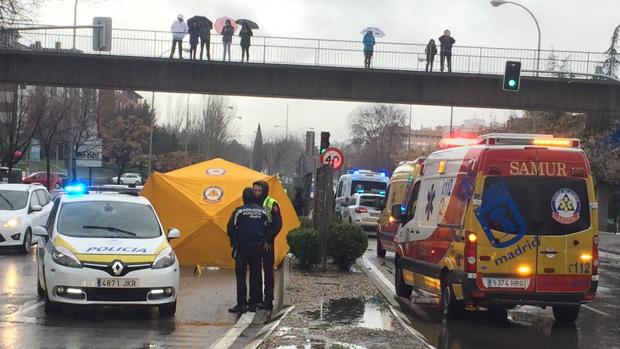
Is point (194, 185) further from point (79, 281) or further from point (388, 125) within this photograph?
point (388, 125)

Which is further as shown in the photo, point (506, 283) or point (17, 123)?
point (17, 123)

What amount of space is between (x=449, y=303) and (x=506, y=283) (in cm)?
99

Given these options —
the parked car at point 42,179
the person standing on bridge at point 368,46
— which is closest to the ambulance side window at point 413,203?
the person standing on bridge at point 368,46

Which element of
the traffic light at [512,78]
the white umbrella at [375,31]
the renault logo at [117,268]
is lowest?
the renault logo at [117,268]

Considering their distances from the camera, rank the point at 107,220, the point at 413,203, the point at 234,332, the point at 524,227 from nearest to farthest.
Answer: the point at 234,332, the point at 524,227, the point at 107,220, the point at 413,203

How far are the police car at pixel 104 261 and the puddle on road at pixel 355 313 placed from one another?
2061 millimetres

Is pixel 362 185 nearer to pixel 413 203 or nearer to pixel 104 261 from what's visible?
pixel 413 203

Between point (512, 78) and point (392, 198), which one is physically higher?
point (512, 78)

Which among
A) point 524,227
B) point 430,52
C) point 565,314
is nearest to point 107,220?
point 524,227

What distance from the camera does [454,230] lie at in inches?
408

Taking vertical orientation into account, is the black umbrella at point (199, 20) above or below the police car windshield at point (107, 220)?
above

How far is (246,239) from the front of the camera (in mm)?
10750

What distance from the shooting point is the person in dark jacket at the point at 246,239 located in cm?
1075

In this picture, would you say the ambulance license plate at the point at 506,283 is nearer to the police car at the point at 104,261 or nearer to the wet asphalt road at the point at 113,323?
the wet asphalt road at the point at 113,323
